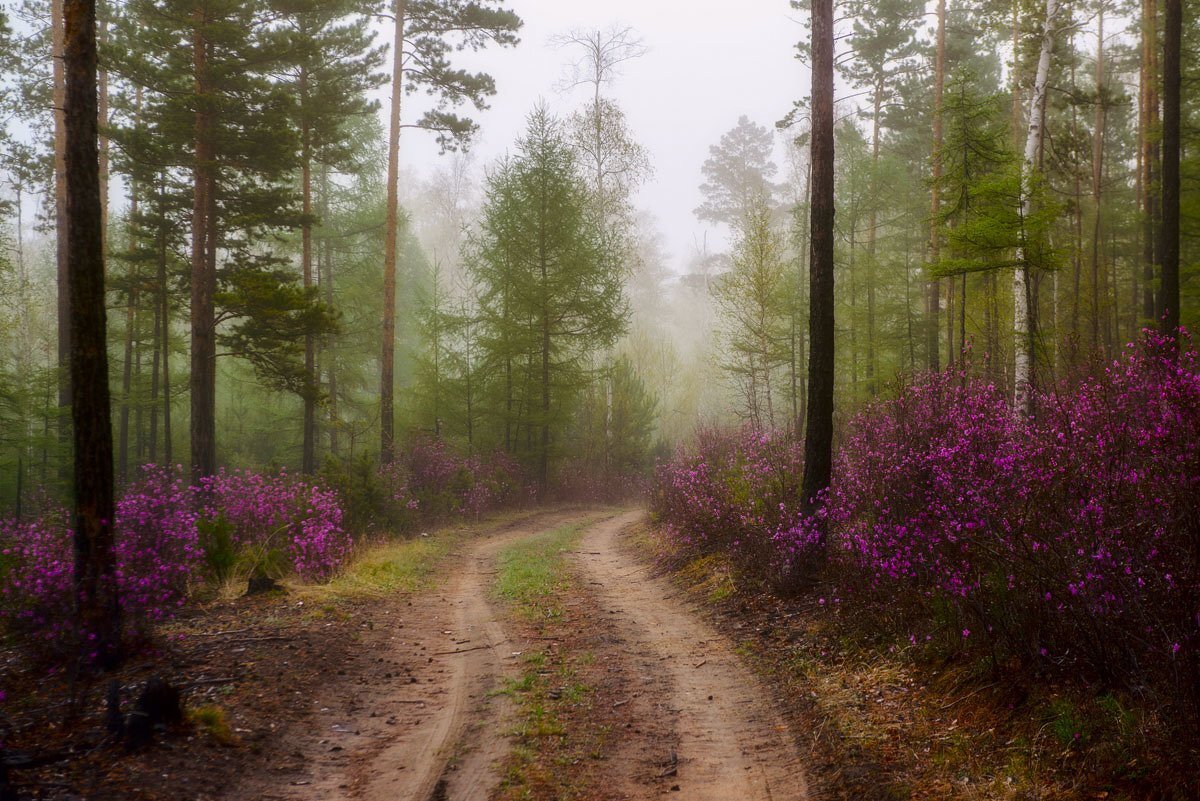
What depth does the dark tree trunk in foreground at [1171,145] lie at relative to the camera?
12617 mm

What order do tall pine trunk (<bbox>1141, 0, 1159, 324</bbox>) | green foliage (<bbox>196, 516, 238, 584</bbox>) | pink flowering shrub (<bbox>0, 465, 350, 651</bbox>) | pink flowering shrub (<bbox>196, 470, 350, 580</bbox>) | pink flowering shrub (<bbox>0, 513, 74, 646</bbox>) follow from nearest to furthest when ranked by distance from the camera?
pink flowering shrub (<bbox>0, 513, 74, 646</bbox>), pink flowering shrub (<bbox>0, 465, 350, 651</bbox>), green foliage (<bbox>196, 516, 238, 584</bbox>), pink flowering shrub (<bbox>196, 470, 350, 580</bbox>), tall pine trunk (<bbox>1141, 0, 1159, 324</bbox>)

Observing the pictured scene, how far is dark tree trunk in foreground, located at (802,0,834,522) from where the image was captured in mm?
9062

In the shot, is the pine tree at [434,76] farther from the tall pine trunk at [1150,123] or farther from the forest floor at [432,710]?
the tall pine trunk at [1150,123]

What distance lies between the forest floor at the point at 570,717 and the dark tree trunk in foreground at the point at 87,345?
910 millimetres

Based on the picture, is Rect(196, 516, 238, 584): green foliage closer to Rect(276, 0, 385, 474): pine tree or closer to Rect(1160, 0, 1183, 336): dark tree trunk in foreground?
Rect(276, 0, 385, 474): pine tree

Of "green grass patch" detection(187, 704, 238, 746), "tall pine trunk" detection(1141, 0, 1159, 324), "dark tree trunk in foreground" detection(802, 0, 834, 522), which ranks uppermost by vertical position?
"tall pine trunk" detection(1141, 0, 1159, 324)

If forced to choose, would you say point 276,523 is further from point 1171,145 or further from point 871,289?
point 871,289

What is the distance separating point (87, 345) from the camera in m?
6.59

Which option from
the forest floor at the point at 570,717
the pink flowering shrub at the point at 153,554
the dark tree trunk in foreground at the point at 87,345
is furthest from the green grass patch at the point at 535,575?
the dark tree trunk in foreground at the point at 87,345

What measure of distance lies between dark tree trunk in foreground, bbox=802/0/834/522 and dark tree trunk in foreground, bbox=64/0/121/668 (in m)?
7.80

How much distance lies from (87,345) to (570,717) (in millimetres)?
5572

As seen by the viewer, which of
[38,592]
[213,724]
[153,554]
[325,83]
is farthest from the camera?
[325,83]

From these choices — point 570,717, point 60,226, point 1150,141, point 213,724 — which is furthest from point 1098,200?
point 60,226

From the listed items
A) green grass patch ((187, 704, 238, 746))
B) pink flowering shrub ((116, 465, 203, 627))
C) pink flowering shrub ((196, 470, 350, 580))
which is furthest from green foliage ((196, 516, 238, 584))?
green grass patch ((187, 704, 238, 746))
